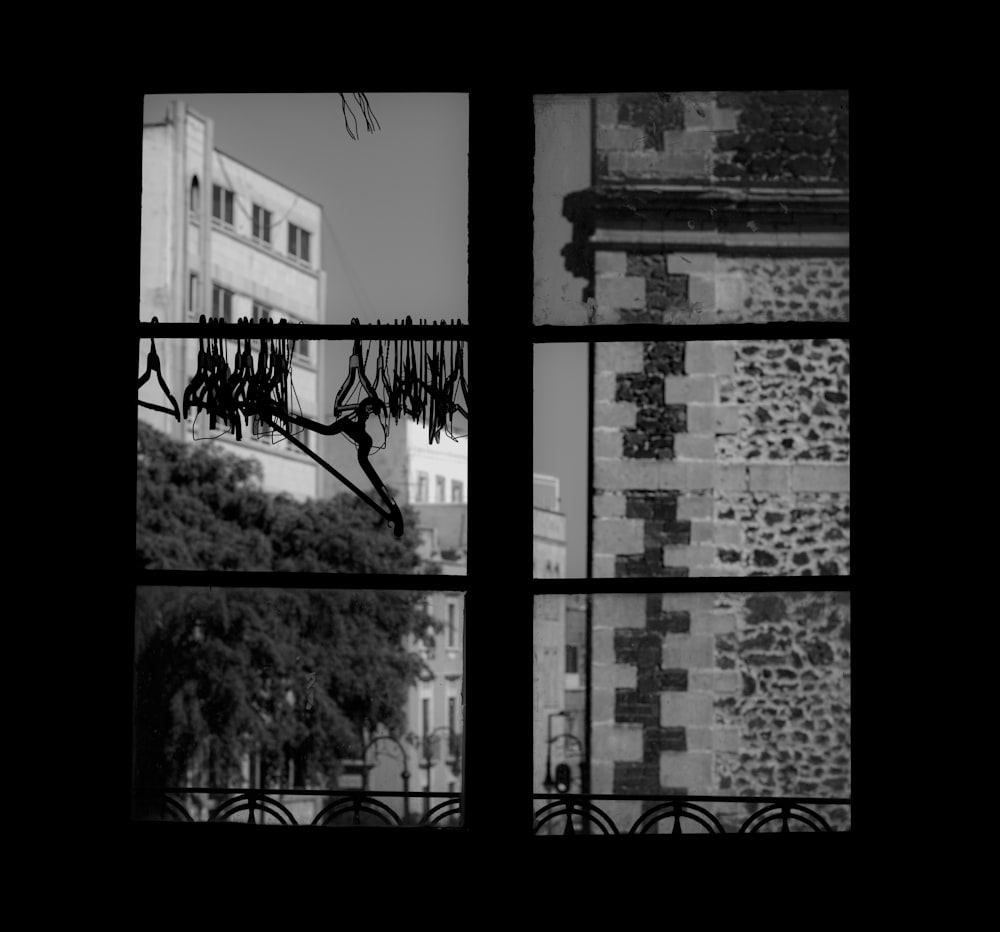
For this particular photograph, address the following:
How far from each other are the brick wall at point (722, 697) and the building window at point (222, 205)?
4.15 feet

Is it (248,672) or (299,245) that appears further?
(299,245)

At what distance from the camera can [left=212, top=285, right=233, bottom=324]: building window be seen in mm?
2346

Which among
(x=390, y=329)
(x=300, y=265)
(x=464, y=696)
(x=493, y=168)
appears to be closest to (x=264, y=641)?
(x=464, y=696)

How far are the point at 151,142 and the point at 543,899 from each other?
1461mm

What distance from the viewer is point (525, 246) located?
220 centimetres

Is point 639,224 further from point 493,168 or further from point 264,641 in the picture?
point 264,641

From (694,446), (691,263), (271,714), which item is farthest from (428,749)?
(691,263)

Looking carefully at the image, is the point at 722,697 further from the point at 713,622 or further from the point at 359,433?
the point at 359,433

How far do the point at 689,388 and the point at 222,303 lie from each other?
0.87 meters

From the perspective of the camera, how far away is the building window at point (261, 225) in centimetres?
329

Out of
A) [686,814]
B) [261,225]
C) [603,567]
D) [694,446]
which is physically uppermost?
[261,225]

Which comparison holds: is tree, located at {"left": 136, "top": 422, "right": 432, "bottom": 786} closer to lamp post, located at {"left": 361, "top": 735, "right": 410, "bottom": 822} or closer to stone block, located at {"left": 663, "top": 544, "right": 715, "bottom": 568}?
lamp post, located at {"left": 361, "top": 735, "right": 410, "bottom": 822}

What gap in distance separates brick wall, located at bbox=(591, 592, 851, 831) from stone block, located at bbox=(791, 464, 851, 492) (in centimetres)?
18

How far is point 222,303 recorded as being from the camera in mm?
2457
